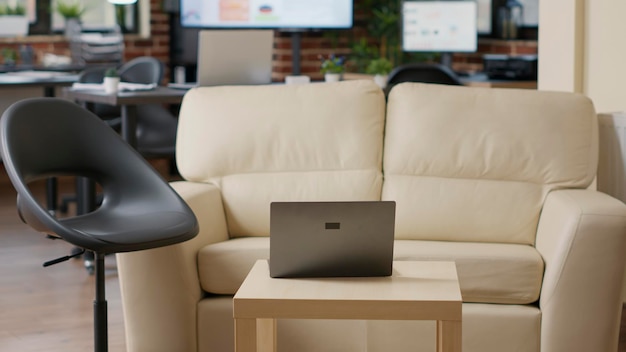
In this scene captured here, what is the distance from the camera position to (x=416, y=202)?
368 centimetres

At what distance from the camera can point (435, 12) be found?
6.88 meters

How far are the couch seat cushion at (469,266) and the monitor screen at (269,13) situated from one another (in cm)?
414

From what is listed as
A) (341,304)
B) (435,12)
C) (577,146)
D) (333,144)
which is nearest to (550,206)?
(577,146)

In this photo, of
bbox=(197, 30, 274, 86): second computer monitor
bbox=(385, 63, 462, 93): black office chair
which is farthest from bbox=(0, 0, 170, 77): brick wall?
bbox=(197, 30, 274, 86): second computer monitor

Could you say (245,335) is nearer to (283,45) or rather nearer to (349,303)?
(349,303)

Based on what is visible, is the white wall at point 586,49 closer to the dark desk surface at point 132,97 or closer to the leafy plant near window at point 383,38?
the dark desk surface at point 132,97

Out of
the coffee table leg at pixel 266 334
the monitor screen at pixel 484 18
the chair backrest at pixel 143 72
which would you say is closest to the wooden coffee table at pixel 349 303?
the coffee table leg at pixel 266 334

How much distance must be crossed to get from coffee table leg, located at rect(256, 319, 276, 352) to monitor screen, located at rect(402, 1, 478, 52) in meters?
4.17

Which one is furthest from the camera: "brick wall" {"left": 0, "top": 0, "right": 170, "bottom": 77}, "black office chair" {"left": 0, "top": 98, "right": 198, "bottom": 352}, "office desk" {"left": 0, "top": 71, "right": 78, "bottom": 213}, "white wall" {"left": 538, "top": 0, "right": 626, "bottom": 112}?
"brick wall" {"left": 0, "top": 0, "right": 170, "bottom": 77}

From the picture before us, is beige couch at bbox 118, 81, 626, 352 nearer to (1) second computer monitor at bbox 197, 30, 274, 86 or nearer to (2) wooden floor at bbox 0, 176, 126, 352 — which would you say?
(2) wooden floor at bbox 0, 176, 126, 352

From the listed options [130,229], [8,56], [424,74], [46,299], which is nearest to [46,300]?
[46,299]

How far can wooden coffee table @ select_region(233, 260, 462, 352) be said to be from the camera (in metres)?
2.50

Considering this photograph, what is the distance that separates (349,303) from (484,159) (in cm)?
135

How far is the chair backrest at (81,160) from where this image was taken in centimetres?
320
